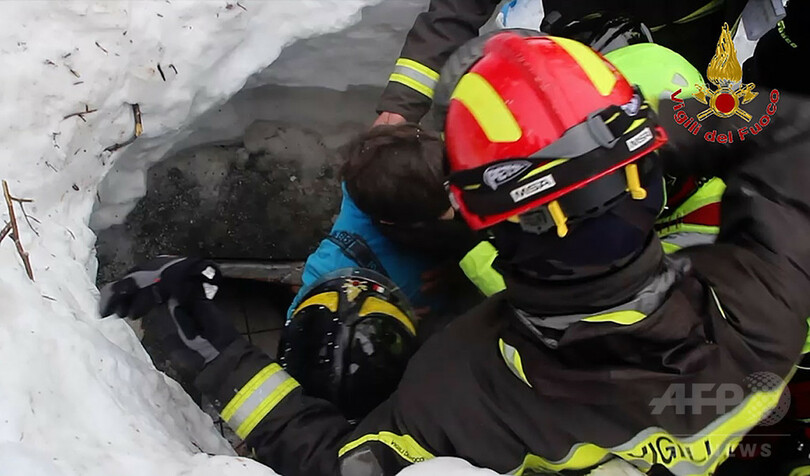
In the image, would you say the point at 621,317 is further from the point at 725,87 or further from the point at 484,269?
the point at 725,87

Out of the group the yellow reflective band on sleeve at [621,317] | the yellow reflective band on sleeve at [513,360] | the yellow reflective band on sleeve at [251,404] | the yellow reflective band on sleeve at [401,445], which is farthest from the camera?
the yellow reflective band on sleeve at [251,404]

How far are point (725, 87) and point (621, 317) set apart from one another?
0.66m

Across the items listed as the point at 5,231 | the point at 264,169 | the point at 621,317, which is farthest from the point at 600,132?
the point at 264,169

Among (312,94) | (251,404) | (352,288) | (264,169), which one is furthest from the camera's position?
(264,169)

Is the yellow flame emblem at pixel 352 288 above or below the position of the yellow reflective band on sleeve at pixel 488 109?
below

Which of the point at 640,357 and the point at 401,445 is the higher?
the point at 640,357

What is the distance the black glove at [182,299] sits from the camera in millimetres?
1150

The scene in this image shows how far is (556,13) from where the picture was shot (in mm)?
1499

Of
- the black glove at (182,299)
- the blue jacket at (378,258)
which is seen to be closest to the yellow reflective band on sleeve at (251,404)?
the black glove at (182,299)

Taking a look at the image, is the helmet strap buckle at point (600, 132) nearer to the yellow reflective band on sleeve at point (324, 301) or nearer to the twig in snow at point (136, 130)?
the yellow reflective band on sleeve at point (324, 301)

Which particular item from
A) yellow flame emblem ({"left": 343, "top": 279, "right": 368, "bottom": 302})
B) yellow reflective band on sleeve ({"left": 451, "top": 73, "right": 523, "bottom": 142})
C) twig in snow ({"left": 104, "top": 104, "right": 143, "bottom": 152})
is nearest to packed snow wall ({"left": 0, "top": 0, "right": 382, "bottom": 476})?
twig in snow ({"left": 104, "top": 104, "right": 143, "bottom": 152})

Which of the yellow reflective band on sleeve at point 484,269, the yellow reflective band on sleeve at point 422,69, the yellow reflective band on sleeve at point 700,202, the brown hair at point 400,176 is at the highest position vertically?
the yellow reflective band on sleeve at point 422,69

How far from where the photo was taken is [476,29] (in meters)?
1.51

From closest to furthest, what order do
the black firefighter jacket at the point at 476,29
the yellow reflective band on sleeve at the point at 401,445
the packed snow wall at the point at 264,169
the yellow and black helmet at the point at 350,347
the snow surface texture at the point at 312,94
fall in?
the yellow reflective band on sleeve at the point at 401,445, the yellow and black helmet at the point at 350,347, the black firefighter jacket at the point at 476,29, the snow surface texture at the point at 312,94, the packed snow wall at the point at 264,169
